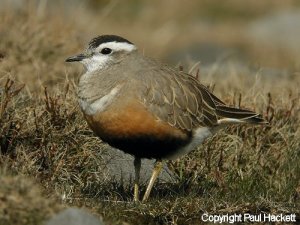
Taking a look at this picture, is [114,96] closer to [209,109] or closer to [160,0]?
[209,109]

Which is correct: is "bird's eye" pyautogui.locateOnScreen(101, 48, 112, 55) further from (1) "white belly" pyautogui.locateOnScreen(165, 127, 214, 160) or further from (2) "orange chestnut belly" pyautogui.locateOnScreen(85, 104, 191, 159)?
(1) "white belly" pyautogui.locateOnScreen(165, 127, 214, 160)

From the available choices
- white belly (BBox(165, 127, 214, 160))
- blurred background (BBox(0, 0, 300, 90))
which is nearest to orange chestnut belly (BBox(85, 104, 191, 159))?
white belly (BBox(165, 127, 214, 160))

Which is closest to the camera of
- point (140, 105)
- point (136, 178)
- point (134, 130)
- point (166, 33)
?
point (134, 130)

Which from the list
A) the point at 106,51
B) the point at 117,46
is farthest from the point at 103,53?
the point at 117,46

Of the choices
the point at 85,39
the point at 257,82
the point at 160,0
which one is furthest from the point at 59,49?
the point at 160,0

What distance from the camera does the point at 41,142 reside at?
28.0 feet

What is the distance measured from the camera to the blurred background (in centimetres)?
1167

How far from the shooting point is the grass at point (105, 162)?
Result: 7.30 metres

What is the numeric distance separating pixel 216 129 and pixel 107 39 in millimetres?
1450
